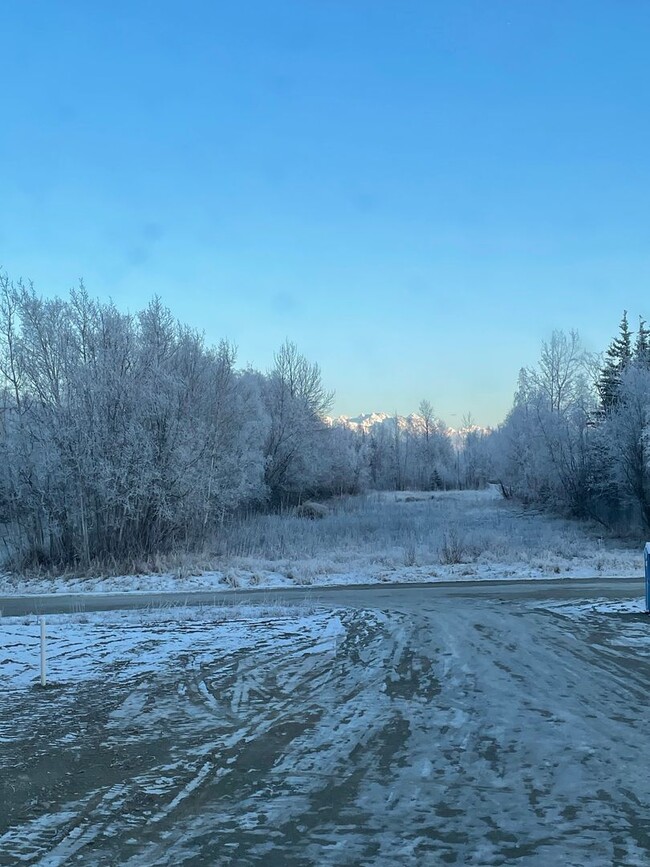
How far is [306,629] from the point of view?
12055mm

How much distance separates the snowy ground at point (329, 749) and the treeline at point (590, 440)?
31.0 metres

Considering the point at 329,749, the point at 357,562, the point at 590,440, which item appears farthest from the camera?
the point at 590,440

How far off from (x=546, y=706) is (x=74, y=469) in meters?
21.2

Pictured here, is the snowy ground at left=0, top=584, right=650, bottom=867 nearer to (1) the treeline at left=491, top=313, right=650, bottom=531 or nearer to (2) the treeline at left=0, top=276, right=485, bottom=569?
(2) the treeline at left=0, top=276, right=485, bottom=569

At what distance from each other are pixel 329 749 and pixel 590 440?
4468 cm

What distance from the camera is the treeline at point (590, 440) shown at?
40.2m

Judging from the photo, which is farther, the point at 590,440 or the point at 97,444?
the point at 590,440

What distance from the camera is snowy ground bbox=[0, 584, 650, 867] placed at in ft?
14.0

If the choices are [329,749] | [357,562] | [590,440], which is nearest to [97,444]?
[357,562]

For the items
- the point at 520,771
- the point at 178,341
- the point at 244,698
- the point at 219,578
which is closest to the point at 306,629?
the point at 244,698

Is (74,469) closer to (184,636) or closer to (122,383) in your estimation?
(122,383)

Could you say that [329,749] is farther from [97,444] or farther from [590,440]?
[590,440]

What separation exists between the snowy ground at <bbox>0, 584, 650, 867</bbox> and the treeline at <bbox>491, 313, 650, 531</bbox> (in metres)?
31.0

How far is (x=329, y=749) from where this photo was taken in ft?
19.7
